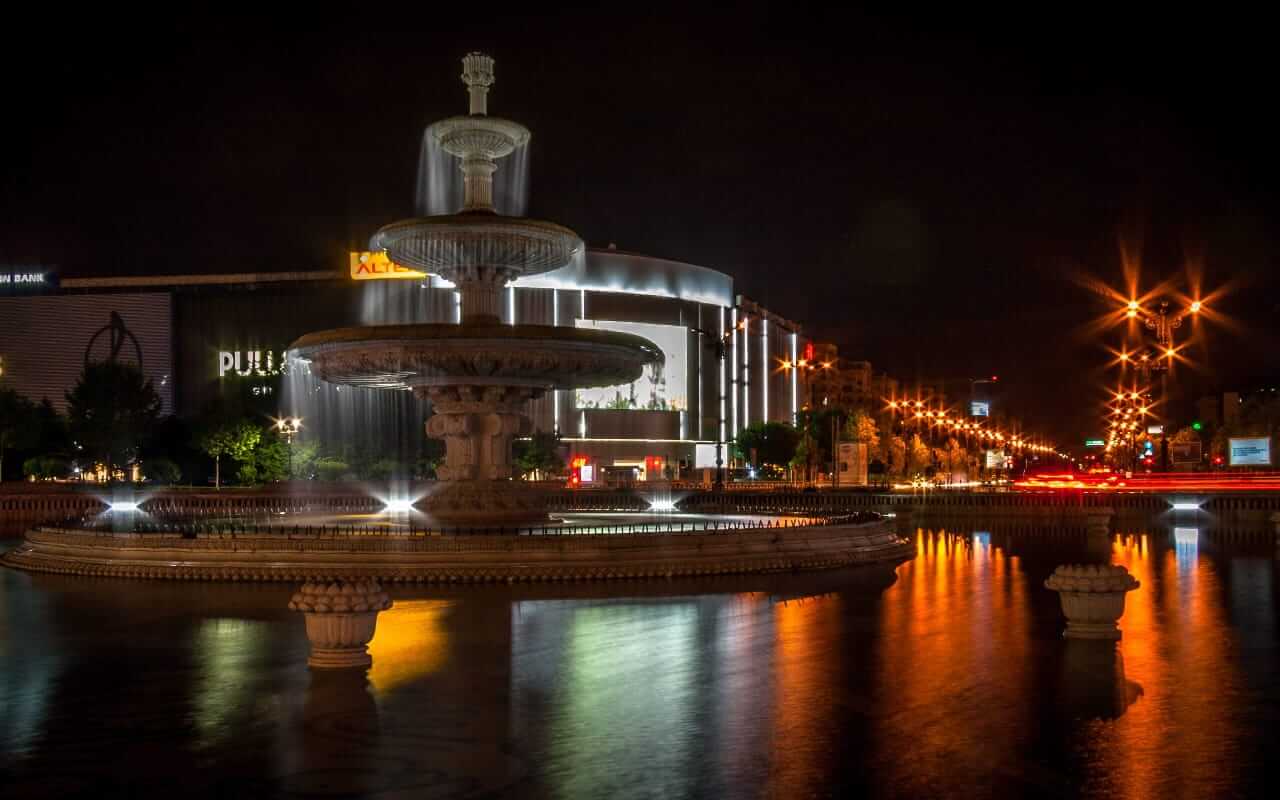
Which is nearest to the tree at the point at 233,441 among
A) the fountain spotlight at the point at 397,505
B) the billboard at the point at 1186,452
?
the fountain spotlight at the point at 397,505

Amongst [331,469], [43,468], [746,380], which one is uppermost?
[746,380]

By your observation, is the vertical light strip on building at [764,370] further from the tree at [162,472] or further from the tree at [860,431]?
the tree at [162,472]

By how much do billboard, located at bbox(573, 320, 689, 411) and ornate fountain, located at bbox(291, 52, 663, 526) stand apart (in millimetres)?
77046

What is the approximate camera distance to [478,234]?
26.5 metres

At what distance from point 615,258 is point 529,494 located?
3268 inches

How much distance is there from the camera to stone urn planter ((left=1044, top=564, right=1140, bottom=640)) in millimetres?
14367

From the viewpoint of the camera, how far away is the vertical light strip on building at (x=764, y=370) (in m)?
126

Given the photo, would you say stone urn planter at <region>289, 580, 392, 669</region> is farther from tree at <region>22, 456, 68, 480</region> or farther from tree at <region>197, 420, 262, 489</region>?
tree at <region>22, 456, 68, 480</region>

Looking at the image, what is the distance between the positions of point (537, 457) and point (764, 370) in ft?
182

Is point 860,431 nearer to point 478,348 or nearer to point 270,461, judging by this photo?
point 270,461

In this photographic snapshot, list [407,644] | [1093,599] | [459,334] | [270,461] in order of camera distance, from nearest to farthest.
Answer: [407,644] < [1093,599] < [459,334] < [270,461]

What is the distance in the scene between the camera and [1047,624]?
628 inches

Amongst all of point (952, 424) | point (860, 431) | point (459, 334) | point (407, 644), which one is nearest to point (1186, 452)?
point (860, 431)

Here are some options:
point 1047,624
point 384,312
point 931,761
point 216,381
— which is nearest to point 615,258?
point 384,312
